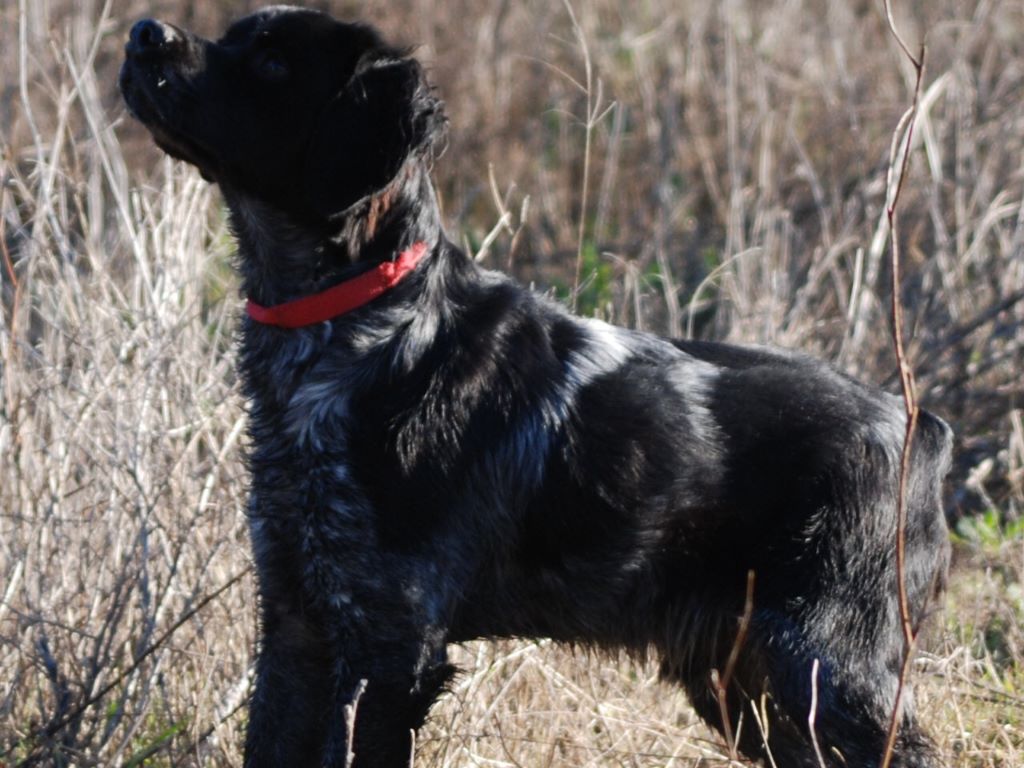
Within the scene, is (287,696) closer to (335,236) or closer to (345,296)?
(345,296)

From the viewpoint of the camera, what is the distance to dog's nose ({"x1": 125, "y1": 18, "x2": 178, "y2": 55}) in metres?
3.35

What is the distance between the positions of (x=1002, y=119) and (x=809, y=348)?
91.0 inches

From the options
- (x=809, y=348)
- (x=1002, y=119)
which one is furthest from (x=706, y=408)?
(x=1002, y=119)

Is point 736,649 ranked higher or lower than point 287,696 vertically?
higher

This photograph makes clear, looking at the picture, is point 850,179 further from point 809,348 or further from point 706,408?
point 706,408

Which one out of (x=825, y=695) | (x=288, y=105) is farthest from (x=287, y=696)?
(x=288, y=105)

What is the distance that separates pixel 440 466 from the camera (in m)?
3.32

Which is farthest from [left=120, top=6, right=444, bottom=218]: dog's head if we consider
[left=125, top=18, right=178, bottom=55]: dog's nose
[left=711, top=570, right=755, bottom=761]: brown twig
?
[left=711, top=570, right=755, bottom=761]: brown twig

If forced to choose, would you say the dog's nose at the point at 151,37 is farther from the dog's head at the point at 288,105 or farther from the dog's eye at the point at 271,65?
the dog's eye at the point at 271,65

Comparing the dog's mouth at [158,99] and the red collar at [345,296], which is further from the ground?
the dog's mouth at [158,99]

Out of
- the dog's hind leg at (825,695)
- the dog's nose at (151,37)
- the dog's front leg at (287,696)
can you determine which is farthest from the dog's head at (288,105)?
the dog's hind leg at (825,695)

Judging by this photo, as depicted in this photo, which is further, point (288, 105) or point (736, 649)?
point (288, 105)

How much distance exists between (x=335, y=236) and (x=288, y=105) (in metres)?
0.31

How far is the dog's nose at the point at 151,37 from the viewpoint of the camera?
11.0 ft
